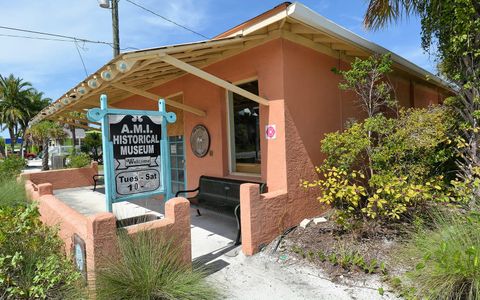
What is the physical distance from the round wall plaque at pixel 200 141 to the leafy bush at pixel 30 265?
352 centimetres

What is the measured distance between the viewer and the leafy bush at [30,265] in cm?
262

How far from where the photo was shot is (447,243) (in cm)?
274

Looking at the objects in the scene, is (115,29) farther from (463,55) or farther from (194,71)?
(463,55)

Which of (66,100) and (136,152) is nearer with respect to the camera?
(136,152)

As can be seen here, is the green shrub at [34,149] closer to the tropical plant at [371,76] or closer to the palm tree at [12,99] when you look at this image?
the palm tree at [12,99]

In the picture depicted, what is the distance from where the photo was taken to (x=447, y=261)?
2.49 metres

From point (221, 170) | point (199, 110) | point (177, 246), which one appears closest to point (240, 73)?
point (199, 110)

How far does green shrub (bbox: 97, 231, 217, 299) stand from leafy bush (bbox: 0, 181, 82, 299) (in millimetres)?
356

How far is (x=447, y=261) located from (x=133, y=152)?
11.4 ft

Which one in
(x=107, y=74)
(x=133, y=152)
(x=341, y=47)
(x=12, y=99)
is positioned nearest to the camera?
(x=133, y=152)

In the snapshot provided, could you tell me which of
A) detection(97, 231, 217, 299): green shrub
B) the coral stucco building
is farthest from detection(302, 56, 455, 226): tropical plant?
detection(97, 231, 217, 299): green shrub

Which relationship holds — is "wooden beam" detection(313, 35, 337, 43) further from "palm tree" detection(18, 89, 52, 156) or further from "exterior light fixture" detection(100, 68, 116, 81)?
"palm tree" detection(18, 89, 52, 156)

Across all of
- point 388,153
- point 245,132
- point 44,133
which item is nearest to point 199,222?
point 245,132

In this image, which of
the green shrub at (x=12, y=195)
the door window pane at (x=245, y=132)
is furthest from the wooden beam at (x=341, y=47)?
the green shrub at (x=12, y=195)
